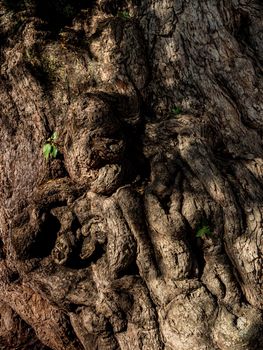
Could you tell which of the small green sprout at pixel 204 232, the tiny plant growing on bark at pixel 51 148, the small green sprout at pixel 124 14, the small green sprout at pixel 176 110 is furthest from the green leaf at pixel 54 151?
the small green sprout at pixel 124 14

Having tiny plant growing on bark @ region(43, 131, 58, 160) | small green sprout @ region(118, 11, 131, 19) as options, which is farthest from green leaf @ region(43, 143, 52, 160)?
small green sprout @ region(118, 11, 131, 19)

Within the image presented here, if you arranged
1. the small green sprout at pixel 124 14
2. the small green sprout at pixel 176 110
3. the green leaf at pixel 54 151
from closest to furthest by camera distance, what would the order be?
1. the green leaf at pixel 54 151
2. the small green sprout at pixel 176 110
3. the small green sprout at pixel 124 14

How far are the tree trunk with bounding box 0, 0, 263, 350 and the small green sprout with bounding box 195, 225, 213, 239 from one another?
1 cm

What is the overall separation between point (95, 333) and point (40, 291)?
64cm

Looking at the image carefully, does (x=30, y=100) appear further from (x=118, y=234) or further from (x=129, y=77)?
(x=118, y=234)

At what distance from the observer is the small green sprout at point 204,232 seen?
12.7ft

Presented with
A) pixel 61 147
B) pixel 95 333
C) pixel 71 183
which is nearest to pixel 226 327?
pixel 95 333

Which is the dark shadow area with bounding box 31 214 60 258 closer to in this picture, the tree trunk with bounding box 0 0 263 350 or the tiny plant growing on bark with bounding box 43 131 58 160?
the tree trunk with bounding box 0 0 263 350

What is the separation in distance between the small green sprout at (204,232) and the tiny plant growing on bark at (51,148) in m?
1.54

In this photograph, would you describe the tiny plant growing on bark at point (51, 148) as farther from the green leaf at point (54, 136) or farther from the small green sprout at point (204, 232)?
the small green sprout at point (204, 232)

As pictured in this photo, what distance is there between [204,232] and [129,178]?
32.9 inches

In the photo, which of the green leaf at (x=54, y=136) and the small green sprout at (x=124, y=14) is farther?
the small green sprout at (x=124, y=14)

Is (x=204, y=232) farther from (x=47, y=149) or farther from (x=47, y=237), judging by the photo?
(x=47, y=149)

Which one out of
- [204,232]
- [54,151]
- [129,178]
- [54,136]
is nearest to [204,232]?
[204,232]
